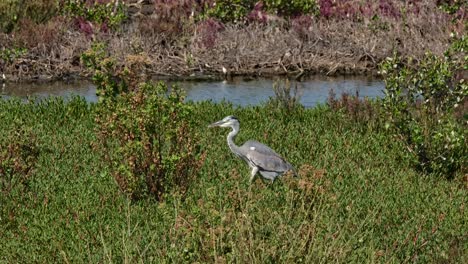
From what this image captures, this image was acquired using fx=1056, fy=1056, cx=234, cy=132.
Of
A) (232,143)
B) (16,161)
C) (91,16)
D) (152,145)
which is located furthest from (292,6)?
(16,161)

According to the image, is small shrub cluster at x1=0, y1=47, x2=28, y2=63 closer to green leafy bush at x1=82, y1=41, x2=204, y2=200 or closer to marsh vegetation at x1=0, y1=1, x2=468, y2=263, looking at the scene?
marsh vegetation at x1=0, y1=1, x2=468, y2=263

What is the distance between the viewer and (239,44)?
2431cm

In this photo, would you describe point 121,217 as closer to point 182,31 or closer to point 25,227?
point 25,227

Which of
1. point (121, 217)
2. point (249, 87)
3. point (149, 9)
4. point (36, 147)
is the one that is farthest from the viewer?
point (149, 9)

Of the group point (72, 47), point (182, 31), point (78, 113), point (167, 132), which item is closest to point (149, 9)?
point (182, 31)

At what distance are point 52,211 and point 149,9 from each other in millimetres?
19073

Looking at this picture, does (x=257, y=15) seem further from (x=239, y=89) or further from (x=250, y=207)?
(x=250, y=207)

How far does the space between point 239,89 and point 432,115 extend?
Answer: 871 centimetres

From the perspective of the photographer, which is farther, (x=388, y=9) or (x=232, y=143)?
(x=388, y=9)

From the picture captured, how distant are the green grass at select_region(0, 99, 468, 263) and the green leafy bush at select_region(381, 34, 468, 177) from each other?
1.00ft

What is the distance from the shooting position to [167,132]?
10.8 metres

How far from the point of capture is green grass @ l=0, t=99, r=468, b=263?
764cm

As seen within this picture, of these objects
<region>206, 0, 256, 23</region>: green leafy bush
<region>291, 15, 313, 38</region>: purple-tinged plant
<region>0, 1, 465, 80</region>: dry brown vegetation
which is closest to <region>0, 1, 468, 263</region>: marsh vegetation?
<region>0, 1, 465, 80</region>: dry brown vegetation

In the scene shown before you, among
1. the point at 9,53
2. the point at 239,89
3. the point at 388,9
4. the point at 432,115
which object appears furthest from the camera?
the point at 388,9
